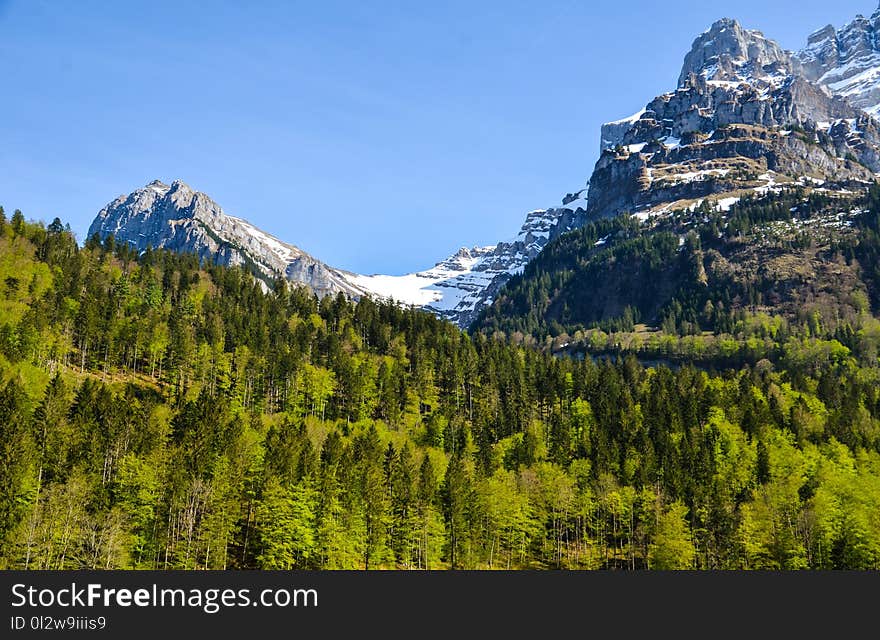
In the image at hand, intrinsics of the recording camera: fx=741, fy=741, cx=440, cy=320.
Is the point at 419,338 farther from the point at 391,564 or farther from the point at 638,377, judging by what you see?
the point at 391,564

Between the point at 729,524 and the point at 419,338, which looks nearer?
the point at 729,524

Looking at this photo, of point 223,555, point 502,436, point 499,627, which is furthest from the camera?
point 502,436

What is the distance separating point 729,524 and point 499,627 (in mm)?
64742

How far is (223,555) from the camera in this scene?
8075cm

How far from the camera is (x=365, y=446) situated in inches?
4412

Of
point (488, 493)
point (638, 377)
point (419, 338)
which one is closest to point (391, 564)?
point (488, 493)

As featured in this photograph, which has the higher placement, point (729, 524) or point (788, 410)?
point (788, 410)

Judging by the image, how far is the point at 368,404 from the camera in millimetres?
148625

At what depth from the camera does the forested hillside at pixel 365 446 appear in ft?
275

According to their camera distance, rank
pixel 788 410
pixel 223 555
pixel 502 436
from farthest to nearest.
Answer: pixel 788 410, pixel 502 436, pixel 223 555

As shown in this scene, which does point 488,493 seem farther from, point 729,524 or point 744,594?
point 744,594

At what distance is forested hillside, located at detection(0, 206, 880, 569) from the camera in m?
83.8

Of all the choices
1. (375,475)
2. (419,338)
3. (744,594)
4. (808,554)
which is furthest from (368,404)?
(744,594)

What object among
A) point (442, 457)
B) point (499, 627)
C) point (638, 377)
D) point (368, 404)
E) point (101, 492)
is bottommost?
point (499, 627)
